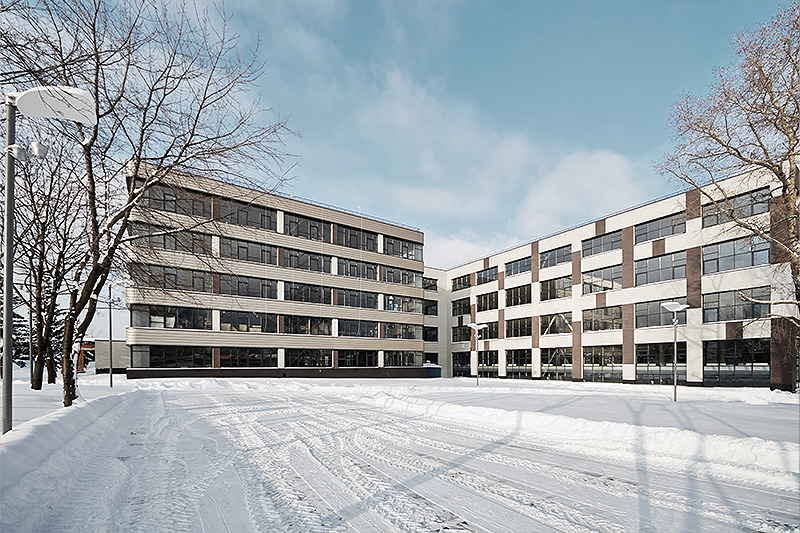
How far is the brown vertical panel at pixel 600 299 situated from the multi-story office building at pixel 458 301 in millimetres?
96

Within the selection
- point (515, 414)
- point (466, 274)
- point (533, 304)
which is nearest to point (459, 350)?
point (466, 274)

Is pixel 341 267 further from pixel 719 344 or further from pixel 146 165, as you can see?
pixel 146 165

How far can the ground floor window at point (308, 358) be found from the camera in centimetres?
4953

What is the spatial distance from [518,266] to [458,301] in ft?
43.4

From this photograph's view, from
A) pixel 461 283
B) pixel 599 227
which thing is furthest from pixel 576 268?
pixel 461 283

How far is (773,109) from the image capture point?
34.4ft

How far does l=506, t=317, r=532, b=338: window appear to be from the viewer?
53281 millimetres

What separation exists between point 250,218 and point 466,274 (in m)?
29.6

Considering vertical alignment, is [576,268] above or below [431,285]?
above

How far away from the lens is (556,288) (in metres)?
50.0

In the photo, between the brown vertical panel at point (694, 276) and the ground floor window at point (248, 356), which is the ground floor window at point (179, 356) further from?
the brown vertical panel at point (694, 276)

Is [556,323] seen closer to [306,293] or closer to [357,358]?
[357,358]

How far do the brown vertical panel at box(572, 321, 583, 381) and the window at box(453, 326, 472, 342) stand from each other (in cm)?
1706

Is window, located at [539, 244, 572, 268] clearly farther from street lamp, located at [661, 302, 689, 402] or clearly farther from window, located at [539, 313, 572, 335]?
street lamp, located at [661, 302, 689, 402]
